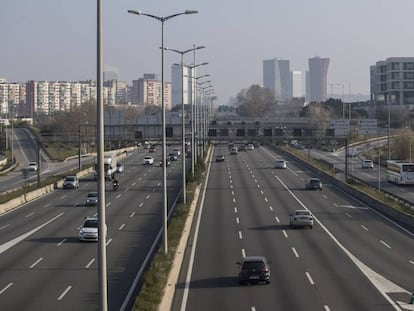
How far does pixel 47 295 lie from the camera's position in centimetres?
2536

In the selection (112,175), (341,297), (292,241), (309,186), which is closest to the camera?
(341,297)

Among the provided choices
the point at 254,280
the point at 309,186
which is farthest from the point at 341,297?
the point at 309,186

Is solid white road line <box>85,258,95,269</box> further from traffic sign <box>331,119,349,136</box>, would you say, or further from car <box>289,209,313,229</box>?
traffic sign <box>331,119,349,136</box>

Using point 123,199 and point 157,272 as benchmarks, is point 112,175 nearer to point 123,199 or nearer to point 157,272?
point 123,199

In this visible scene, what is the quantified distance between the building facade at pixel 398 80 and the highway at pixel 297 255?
5053 inches

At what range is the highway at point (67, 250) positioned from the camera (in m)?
25.2

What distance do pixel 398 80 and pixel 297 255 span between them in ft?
518

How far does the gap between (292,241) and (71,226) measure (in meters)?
13.3

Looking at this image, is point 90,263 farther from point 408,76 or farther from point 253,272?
point 408,76

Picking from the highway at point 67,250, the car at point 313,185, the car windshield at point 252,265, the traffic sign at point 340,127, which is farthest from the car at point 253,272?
the traffic sign at point 340,127

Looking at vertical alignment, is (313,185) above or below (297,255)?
above

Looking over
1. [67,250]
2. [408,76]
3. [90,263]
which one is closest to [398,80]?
[408,76]

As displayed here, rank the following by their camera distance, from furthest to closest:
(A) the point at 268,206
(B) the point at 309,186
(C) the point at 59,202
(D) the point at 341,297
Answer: (B) the point at 309,186 < (C) the point at 59,202 < (A) the point at 268,206 < (D) the point at 341,297

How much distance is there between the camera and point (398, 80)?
184750mm
